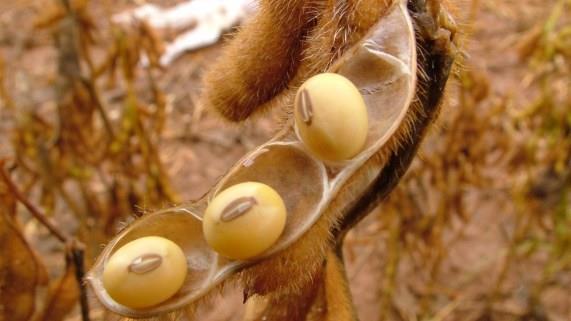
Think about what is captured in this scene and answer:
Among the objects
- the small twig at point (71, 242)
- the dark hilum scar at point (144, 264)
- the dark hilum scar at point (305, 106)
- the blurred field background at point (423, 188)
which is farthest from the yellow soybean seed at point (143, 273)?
the blurred field background at point (423, 188)

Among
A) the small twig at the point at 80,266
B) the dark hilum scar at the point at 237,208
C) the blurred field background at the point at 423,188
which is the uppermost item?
the dark hilum scar at the point at 237,208

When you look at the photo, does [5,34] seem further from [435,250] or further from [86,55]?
[435,250]

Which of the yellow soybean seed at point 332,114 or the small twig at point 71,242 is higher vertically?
the yellow soybean seed at point 332,114

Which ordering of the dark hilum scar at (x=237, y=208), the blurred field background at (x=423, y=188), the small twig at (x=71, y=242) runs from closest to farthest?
the dark hilum scar at (x=237, y=208) → the small twig at (x=71, y=242) → the blurred field background at (x=423, y=188)

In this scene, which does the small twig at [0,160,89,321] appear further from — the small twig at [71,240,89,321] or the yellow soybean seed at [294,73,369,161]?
the yellow soybean seed at [294,73,369,161]

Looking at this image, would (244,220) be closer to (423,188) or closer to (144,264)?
(144,264)

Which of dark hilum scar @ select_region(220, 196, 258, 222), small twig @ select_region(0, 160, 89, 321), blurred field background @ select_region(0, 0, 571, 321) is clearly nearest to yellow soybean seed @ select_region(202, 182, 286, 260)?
dark hilum scar @ select_region(220, 196, 258, 222)

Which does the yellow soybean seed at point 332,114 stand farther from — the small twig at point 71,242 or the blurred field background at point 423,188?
the blurred field background at point 423,188

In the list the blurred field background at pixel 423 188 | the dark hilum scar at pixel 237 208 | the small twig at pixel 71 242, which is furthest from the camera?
the blurred field background at pixel 423 188
